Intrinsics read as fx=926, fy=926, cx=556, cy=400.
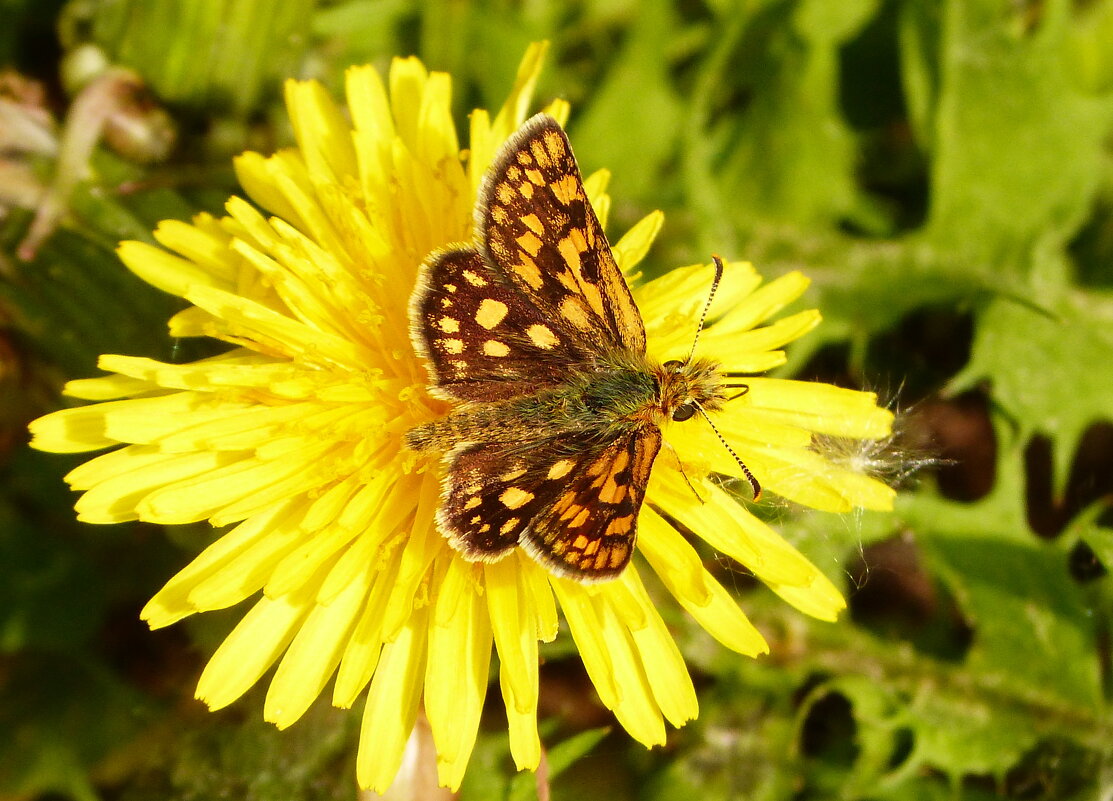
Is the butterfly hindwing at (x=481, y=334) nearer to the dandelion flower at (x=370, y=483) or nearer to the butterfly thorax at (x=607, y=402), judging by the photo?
the butterfly thorax at (x=607, y=402)

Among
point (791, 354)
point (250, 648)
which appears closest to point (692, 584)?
point (250, 648)

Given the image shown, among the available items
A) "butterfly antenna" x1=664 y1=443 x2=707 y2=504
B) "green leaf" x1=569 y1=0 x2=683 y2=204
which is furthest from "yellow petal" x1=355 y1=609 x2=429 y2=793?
"green leaf" x1=569 y1=0 x2=683 y2=204

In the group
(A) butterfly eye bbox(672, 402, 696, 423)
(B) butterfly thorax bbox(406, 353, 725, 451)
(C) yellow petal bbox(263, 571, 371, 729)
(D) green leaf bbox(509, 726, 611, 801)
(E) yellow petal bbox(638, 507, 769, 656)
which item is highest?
(B) butterfly thorax bbox(406, 353, 725, 451)

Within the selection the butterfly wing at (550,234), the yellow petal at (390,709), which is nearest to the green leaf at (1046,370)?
the butterfly wing at (550,234)

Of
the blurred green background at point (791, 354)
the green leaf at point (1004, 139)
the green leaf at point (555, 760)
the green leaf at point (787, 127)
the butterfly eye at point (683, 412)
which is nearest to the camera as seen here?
the butterfly eye at point (683, 412)

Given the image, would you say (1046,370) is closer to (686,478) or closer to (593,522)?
(686,478)

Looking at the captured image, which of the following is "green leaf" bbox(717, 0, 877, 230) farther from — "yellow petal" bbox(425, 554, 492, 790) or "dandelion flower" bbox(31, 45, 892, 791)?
"yellow petal" bbox(425, 554, 492, 790)

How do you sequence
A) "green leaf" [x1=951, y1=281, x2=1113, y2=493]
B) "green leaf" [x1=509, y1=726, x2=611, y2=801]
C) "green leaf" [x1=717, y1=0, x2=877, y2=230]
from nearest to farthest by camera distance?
1. "green leaf" [x1=509, y1=726, x2=611, y2=801]
2. "green leaf" [x1=951, y1=281, x2=1113, y2=493]
3. "green leaf" [x1=717, y1=0, x2=877, y2=230]
